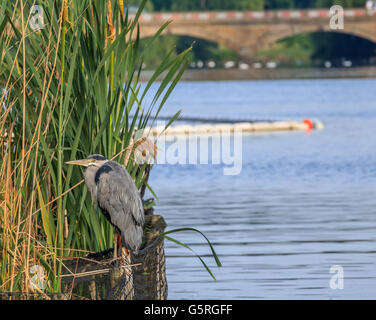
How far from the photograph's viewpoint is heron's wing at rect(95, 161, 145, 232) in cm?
439

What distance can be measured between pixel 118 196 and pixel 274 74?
80248 mm

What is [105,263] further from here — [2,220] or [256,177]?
[256,177]

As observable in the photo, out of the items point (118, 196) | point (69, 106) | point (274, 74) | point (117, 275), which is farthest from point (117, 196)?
point (274, 74)

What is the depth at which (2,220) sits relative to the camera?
4133 millimetres

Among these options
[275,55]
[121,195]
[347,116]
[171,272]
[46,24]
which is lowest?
[171,272]

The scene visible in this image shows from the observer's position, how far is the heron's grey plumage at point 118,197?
173 inches

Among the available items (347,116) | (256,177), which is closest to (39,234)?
(256,177)

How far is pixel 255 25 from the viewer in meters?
74.9

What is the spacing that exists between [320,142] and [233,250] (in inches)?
647

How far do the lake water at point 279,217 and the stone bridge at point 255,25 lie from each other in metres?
45.5

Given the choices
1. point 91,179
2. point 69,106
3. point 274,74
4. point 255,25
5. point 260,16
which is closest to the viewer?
point 91,179

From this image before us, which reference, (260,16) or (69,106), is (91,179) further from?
(260,16)

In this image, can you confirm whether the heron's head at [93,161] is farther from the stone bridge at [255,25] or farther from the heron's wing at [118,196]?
the stone bridge at [255,25]

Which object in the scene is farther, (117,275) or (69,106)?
(69,106)
